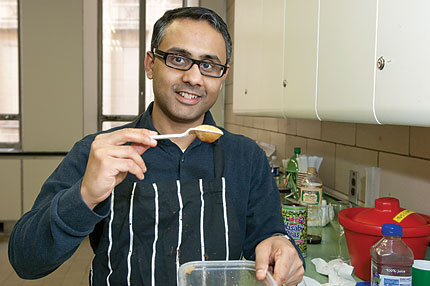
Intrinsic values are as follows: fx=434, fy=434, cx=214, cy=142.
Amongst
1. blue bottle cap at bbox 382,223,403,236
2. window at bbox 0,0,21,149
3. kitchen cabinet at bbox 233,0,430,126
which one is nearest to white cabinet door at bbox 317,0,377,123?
kitchen cabinet at bbox 233,0,430,126

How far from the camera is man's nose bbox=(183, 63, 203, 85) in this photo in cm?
A: 126

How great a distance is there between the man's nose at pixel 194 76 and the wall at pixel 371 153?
81cm

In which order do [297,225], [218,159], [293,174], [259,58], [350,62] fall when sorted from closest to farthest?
[350,62], [218,159], [297,225], [259,58], [293,174]

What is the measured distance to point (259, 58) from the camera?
7.73 ft

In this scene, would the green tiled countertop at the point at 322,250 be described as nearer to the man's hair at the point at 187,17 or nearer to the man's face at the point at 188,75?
the man's face at the point at 188,75

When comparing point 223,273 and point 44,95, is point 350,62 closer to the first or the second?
point 223,273

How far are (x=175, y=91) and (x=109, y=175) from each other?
1.41 ft

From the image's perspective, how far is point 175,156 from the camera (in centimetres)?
133

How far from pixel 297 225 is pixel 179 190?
60 cm

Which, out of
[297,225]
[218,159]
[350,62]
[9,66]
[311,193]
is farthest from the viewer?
[9,66]

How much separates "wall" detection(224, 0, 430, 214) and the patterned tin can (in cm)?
38

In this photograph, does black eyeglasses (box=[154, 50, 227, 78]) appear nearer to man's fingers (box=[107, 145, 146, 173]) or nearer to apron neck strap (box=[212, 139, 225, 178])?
apron neck strap (box=[212, 139, 225, 178])

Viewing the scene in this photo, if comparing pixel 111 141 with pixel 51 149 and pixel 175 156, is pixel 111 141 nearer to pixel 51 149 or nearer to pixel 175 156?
pixel 175 156

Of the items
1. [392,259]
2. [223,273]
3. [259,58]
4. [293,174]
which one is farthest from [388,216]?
[259,58]
